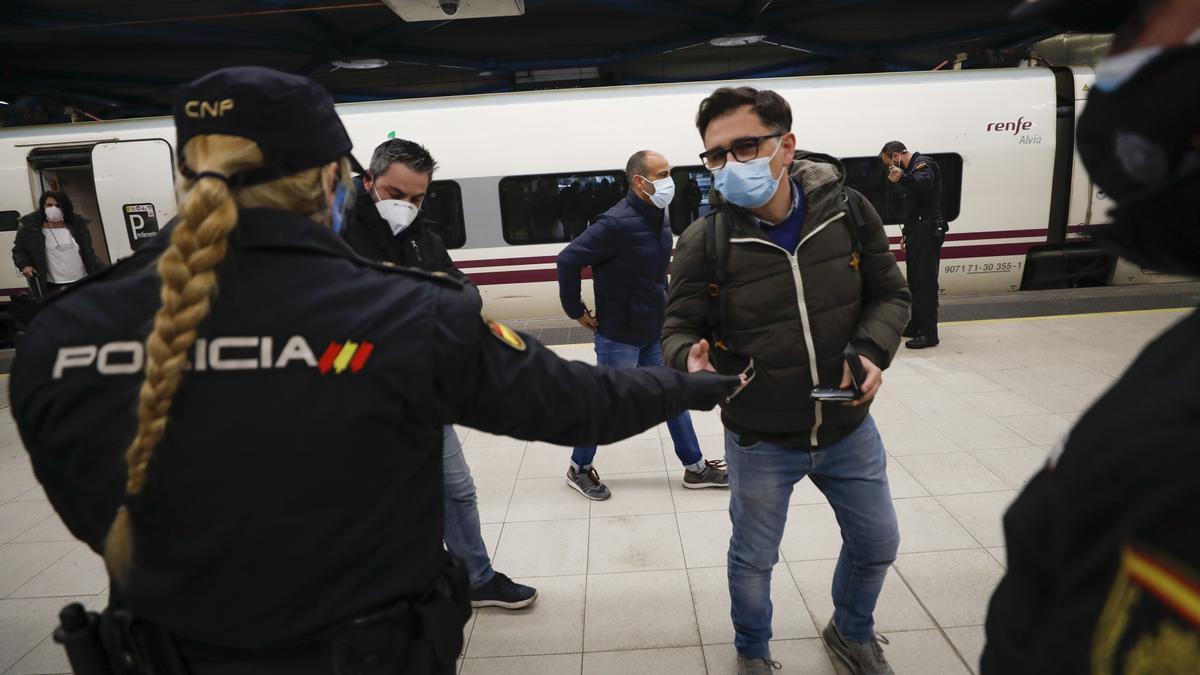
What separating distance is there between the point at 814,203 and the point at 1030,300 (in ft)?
21.5

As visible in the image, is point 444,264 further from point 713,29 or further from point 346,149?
point 713,29

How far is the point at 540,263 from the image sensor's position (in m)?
7.11

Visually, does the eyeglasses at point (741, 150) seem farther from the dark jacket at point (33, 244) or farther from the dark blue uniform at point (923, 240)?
the dark jacket at point (33, 244)

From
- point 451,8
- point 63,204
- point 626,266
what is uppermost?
point 451,8

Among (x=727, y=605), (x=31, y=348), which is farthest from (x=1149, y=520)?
(x=727, y=605)

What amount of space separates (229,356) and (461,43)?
51.0 ft

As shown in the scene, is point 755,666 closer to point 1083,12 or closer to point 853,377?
point 853,377

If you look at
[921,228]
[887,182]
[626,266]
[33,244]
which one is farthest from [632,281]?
[33,244]

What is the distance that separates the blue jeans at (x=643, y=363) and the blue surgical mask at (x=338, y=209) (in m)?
2.37

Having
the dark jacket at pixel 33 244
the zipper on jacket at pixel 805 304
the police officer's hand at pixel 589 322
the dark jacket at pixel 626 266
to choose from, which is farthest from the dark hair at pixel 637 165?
the dark jacket at pixel 33 244

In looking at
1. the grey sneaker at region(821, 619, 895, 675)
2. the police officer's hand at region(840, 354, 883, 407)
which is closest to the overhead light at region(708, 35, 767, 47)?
the police officer's hand at region(840, 354, 883, 407)

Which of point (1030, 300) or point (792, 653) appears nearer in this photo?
point (792, 653)

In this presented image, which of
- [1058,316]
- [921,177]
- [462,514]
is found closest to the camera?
[462,514]

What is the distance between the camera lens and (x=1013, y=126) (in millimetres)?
6824
